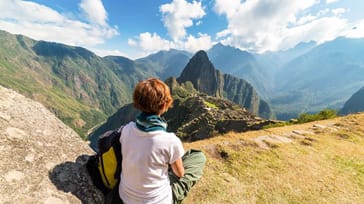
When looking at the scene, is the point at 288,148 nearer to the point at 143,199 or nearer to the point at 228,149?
the point at 228,149

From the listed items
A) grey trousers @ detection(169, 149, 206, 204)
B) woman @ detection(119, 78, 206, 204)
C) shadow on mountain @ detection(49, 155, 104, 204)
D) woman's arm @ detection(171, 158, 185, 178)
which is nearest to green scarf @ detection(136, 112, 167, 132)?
woman @ detection(119, 78, 206, 204)

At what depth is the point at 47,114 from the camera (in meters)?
6.63

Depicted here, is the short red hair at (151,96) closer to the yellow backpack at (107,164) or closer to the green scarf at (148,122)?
the green scarf at (148,122)

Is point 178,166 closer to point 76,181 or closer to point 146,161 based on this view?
point 146,161

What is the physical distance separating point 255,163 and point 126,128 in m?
7.81

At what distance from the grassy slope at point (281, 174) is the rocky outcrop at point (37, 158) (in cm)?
375

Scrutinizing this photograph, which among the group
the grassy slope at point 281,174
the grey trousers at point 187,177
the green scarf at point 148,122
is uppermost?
the green scarf at point 148,122

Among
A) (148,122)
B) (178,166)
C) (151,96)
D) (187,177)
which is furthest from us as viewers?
(187,177)

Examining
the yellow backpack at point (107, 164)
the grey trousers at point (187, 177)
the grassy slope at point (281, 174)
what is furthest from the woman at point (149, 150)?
the grassy slope at point (281, 174)

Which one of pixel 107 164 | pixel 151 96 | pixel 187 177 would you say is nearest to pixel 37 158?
pixel 107 164

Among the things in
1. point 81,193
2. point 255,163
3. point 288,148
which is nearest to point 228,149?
point 255,163

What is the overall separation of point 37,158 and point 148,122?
115 inches

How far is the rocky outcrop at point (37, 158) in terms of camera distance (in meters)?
4.61

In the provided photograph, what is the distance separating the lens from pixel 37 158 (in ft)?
17.3
